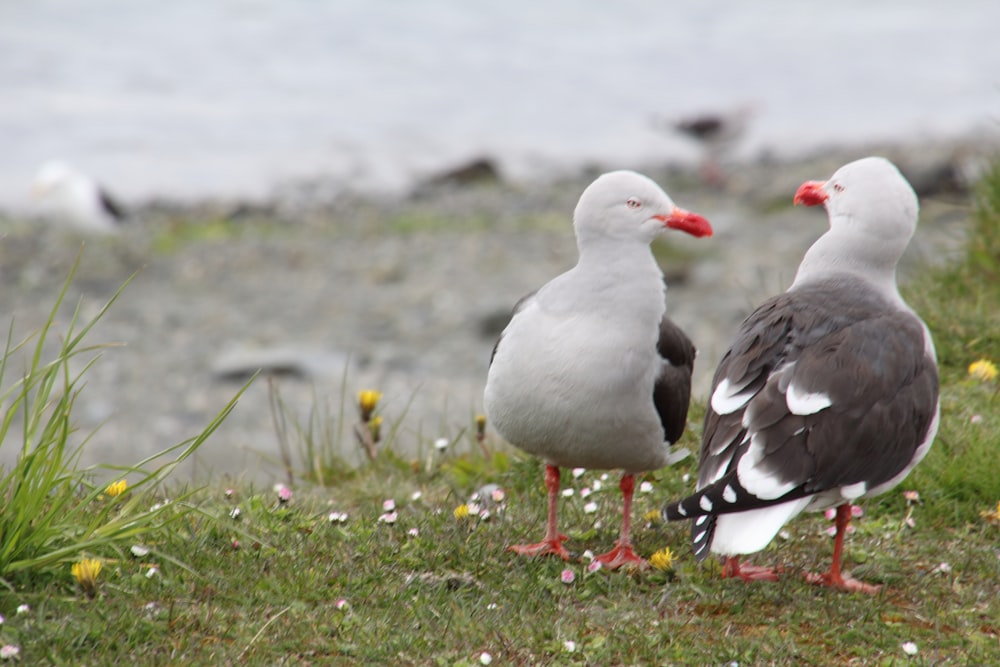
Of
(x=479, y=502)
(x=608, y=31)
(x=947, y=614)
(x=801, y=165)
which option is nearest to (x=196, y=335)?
(x=479, y=502)

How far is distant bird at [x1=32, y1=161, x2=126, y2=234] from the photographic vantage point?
13.3m

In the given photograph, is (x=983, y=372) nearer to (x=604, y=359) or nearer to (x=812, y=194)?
(x=812, y=194)

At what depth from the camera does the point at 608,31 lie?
2623cm

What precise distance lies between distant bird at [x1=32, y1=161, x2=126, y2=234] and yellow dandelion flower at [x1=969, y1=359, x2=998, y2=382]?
32.0ft

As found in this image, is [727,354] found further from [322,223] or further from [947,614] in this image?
[322,223]

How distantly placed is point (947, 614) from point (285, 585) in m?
2.12

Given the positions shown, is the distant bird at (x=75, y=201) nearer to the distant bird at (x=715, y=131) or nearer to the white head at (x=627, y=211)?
the distant bird at (x=715, y=131)

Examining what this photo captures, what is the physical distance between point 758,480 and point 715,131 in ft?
44.5

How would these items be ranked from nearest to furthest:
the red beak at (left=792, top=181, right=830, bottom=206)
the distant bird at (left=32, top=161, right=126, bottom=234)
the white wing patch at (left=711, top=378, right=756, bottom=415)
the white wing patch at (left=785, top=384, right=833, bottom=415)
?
the white wing patch at (left=785, top=384, right=833, bottom=415) → the white wing patch at (left=711, top=378, right=756, bottom=415) → the red beak at (left=792, top=181, right=830, bottom=206) → the distant bird at (left=32, top=161, right=126, bottom=234)

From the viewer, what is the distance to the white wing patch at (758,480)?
390cm

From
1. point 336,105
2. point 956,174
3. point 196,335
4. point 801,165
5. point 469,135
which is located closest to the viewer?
point 196,335

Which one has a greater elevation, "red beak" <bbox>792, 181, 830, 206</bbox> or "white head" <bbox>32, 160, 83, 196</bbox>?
"red beak" <bbox>792, 181, 830, 206</bbox>

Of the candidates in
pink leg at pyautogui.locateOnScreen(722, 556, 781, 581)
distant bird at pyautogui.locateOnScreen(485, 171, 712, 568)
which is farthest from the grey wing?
pink leg at pyautogui.locateOnScreen(722, 556, 781, 581)

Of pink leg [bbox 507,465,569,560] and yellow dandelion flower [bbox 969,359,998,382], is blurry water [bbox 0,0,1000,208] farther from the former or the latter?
pink leg [bbox 507,465,569,560]
